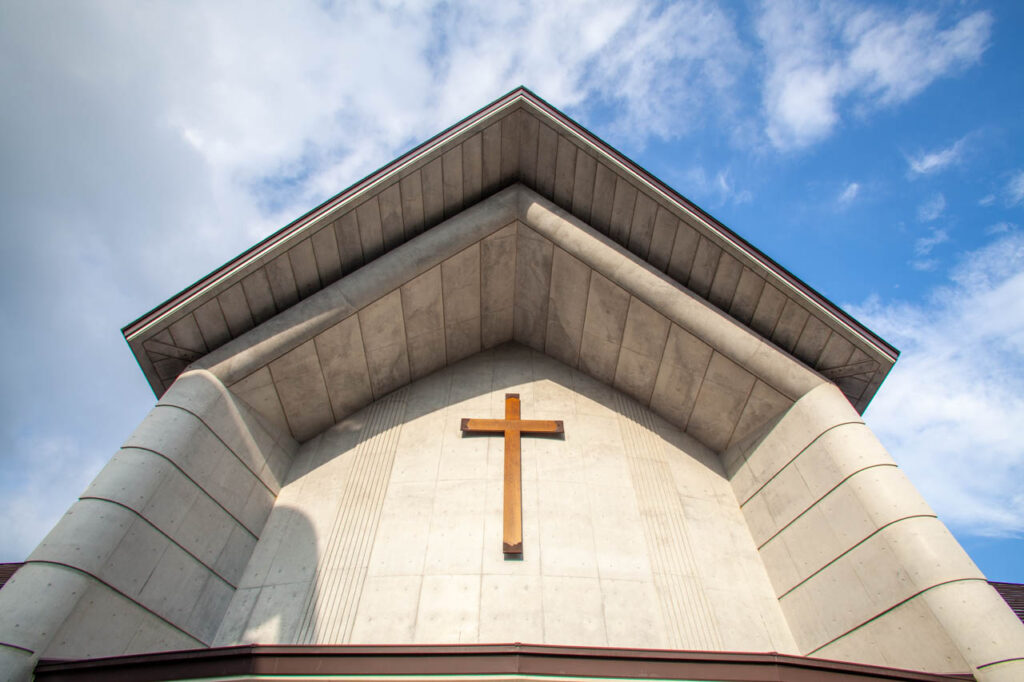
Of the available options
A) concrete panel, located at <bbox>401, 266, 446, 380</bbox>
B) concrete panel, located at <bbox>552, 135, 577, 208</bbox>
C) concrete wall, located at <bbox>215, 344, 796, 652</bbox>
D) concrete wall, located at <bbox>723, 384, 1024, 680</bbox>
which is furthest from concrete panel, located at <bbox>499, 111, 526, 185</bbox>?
concrete wall, located at <bbox>723, 384, 1024, 680</bbox>

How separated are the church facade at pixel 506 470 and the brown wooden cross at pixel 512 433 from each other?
0.07 meters

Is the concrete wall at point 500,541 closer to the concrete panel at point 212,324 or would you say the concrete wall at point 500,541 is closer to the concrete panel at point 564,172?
the concrete panel at point 212,324

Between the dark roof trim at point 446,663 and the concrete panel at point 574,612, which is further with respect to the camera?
the concrete panel at point 574,612

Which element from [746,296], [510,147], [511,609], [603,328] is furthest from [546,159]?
[511,609]

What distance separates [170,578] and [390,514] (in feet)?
8.87

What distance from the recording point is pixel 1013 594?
911cm

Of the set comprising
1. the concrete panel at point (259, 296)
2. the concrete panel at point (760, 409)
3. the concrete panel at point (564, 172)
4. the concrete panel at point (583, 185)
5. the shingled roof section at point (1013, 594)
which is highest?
the concrete panel at point (564, 172)

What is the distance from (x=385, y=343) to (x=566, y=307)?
3.27 m

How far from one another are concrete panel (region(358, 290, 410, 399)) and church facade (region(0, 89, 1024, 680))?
5 cm

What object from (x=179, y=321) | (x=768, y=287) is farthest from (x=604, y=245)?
(x=179, y=321)

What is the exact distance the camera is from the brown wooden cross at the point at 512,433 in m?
7.79

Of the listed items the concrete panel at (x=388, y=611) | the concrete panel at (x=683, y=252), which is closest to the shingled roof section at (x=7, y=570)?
the concrete panel at (x=388, y=611)

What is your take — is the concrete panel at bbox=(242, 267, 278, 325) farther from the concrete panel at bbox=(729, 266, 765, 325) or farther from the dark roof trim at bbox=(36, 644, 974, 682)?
the concrete panel at bbox=(729, 266, 765, 325)

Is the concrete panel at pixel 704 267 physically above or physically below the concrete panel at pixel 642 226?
below
